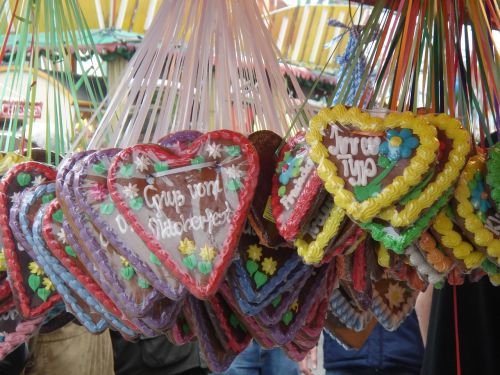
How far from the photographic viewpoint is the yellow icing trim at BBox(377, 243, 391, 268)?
94cm

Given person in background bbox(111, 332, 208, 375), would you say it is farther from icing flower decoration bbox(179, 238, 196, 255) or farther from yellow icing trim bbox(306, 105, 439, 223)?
yellow icing trim bbox(306, 105, 439, 223)

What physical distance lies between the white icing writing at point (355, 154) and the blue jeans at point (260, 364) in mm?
1723

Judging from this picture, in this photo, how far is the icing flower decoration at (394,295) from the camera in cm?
126

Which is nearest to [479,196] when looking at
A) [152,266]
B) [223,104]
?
[152,266]

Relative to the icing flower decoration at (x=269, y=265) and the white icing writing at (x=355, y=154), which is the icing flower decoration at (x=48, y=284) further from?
the white icing writing at (x=355, y=154)

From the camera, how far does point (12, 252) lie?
1.06 m

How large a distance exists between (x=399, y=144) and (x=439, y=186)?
0.06m

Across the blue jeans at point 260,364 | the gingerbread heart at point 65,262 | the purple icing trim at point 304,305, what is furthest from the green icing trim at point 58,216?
A: the blue jeans at point 260,364

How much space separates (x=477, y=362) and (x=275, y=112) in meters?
0.66

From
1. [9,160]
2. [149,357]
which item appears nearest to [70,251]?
[9,160]

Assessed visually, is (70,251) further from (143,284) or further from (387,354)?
(387,354)

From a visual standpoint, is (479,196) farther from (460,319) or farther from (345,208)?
(460,319)

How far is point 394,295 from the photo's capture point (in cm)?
127

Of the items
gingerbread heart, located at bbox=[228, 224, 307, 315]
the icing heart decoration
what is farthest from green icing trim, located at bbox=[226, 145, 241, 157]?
gingerbread heart, located at bbox=[228, 224, 307, 315]
